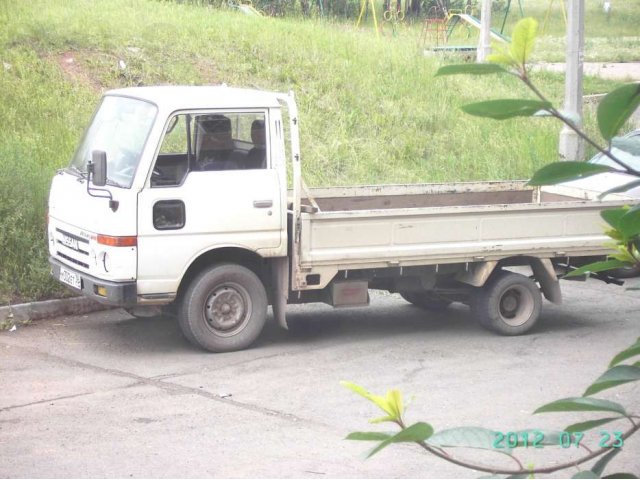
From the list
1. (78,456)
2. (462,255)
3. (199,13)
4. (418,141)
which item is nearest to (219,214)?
(462,255)

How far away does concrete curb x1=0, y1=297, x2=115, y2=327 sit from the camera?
8938 millimetres

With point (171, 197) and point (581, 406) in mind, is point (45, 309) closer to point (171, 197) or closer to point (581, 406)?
point (171, 197)

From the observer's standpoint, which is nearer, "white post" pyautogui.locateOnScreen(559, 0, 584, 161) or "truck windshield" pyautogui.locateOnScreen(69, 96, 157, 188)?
"truck windshield" pyautogui.locateOnScreen(69, 96, 157, 188)

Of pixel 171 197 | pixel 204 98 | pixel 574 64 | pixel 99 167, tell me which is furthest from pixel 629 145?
pixel 574 64

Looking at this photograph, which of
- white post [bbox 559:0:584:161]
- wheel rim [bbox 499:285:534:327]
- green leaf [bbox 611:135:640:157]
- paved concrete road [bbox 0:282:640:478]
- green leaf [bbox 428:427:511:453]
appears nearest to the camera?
green leaf [bbox 428:427:511:453]

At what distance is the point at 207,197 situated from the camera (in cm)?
800

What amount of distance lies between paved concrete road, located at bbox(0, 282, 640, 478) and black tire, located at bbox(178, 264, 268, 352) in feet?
0.50

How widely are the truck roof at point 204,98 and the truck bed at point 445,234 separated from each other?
91 cm

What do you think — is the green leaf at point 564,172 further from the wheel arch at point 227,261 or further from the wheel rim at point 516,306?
the wheel rim at point 516,306

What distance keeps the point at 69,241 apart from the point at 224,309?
145 cm

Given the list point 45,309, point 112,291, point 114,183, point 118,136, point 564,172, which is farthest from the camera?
point 45,309

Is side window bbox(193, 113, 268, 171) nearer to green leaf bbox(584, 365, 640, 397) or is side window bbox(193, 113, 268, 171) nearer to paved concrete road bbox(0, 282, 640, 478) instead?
paved concrete road bbox(0, 282, 640, 478)

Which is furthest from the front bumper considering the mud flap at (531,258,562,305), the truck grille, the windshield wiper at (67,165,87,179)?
the mud flap at (531,258,562,305)

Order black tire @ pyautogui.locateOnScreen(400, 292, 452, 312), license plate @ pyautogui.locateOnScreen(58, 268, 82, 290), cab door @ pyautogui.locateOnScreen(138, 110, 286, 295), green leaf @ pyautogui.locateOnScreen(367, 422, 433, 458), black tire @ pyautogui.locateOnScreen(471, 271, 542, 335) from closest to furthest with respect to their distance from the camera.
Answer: green leaf @ pyautogui.locateOnScreen(367, 422, 433, 458) < cab door @ pyautogui.locateOnScreen(138, 110, 286, 295) < license plate @ pyautogui.locateOnScreen(58, 268, 82, 290) < black tire @ pyautogui.locateOnScreen(471, 271, 542, 335) < black tire @ pyautogui.locateOnScreen(400, 292, 452, 312)
